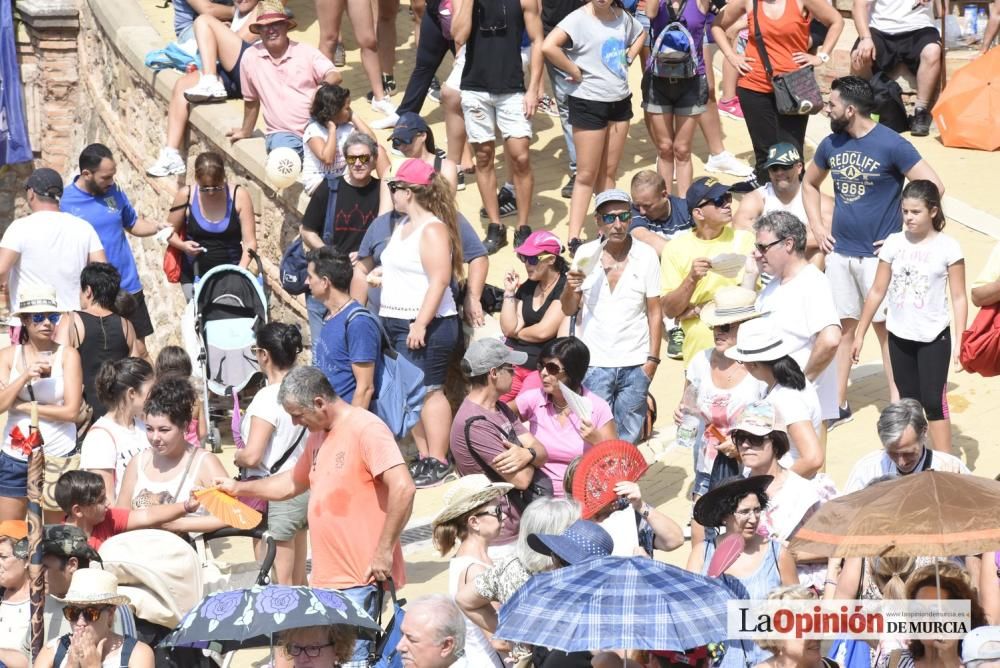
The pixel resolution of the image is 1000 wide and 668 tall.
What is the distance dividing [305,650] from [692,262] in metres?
4.06

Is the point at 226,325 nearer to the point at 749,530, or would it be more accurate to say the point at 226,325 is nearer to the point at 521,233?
the point at 521,233

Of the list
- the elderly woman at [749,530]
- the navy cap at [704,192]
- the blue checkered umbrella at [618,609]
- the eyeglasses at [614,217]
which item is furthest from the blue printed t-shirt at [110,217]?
the blue checkered umbrella at [618,609]

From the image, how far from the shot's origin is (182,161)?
45.1ft

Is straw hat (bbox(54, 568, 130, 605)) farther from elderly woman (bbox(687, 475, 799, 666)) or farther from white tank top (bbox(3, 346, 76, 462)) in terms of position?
white tank top (bbox(3, 346, 76, 462))

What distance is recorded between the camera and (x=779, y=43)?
12.3m

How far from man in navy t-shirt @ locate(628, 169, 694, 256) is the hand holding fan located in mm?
3442

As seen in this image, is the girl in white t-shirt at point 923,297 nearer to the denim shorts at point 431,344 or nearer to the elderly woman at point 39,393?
the denim shorts at point 431,344

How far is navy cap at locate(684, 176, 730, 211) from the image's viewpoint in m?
10.1

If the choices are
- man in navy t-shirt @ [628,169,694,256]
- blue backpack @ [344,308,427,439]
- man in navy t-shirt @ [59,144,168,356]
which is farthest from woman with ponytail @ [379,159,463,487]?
man in navy t-shirt @ [59,144,168,356]

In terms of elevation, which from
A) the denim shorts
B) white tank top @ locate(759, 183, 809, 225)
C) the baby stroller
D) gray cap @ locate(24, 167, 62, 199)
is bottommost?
the baby stroller

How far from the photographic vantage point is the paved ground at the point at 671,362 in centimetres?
998

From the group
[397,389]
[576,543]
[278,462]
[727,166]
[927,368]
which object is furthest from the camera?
[727,166]

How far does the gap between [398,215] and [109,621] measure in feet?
12.9

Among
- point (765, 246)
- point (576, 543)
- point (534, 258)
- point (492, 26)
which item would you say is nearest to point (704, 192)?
point (534, 258)
